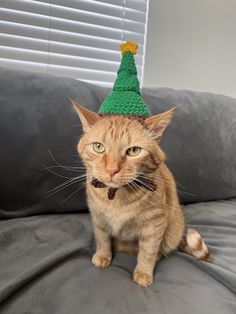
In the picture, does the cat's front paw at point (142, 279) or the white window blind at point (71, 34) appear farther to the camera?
the white window blind at point (71, 34)

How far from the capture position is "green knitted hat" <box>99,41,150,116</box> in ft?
2.88

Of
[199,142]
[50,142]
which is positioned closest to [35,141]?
[50,142]

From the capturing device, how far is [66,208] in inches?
50.6

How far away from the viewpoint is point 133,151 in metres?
0.83

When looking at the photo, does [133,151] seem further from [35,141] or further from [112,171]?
[35,141]

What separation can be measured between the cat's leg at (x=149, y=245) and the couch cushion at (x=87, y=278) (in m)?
0.04

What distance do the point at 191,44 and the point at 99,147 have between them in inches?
→ 54.7

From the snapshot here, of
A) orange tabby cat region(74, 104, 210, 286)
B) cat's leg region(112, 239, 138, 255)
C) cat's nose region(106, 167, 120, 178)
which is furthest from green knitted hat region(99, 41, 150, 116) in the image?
cat's leg region(112, 239, 138, 255)

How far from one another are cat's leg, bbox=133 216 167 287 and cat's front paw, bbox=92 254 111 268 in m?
0.09

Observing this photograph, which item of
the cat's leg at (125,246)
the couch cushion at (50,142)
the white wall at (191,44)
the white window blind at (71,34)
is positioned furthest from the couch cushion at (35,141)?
the white wall at (191,44)

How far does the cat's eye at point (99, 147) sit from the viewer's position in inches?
33.2

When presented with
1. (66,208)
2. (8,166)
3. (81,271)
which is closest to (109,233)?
(81,271)

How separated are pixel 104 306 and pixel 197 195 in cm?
89

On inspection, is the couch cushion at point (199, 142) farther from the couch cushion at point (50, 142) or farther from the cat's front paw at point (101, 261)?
the cat's front paw at point (101, 261)
